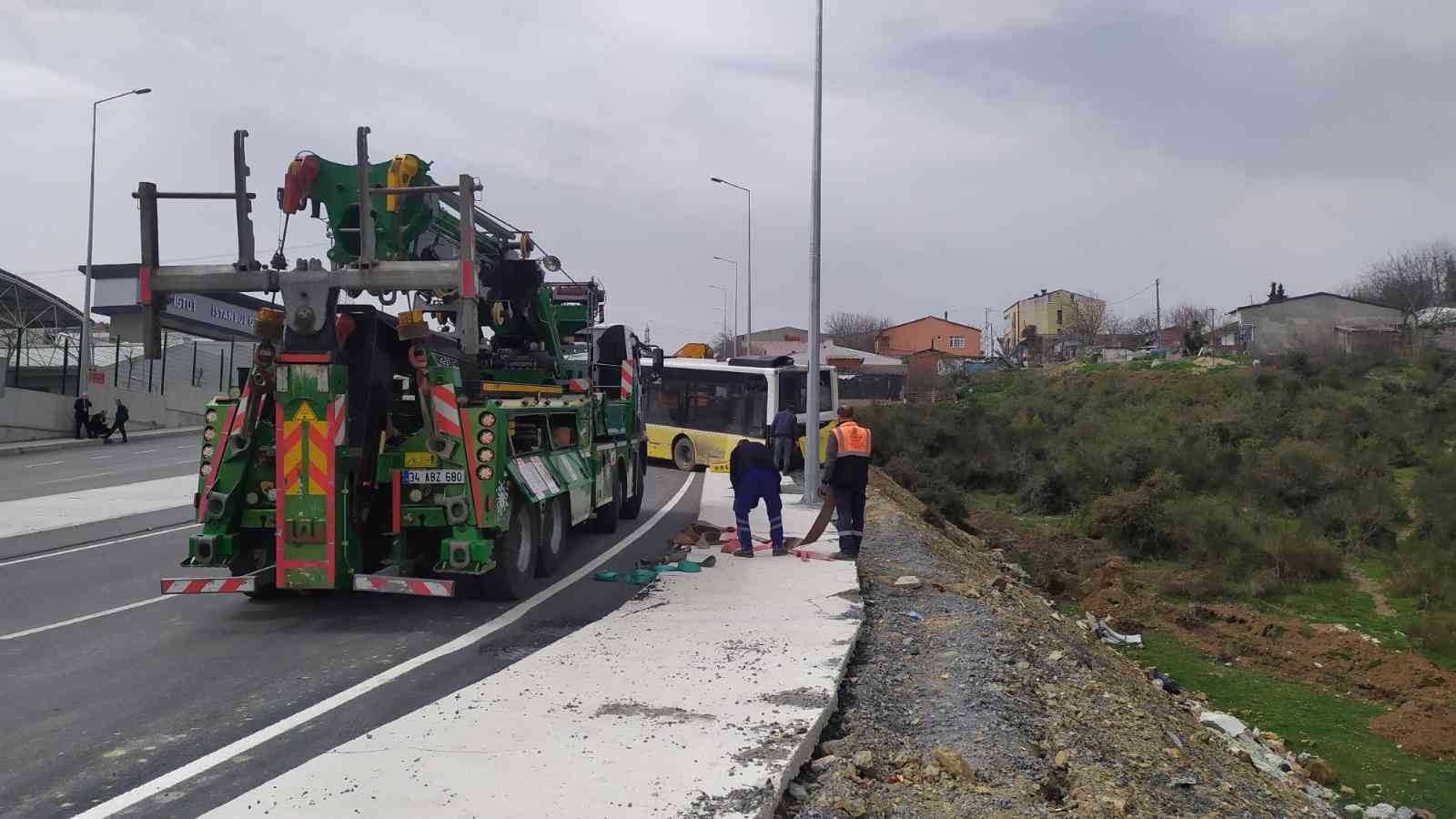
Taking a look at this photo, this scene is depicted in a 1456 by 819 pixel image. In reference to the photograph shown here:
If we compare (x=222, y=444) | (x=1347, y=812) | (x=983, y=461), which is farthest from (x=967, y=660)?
(x=983, y=461)

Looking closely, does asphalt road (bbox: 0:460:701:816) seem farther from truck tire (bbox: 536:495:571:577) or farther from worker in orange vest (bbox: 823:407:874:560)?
worker in orange vest (bbox: 823:407:874:560)

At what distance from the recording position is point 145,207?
28.0 ft

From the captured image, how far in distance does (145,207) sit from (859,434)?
699 cm

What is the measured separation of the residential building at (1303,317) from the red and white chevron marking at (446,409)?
60917 millimetres

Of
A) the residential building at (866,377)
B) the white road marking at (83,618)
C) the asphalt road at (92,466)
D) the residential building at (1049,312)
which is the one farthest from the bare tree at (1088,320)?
the white road marking at (83,618)

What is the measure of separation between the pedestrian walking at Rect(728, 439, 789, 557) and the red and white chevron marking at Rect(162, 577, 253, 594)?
5145 millimetres

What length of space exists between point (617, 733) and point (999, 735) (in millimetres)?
1995

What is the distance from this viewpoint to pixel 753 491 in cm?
1172

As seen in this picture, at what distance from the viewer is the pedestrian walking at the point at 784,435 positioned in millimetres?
20156

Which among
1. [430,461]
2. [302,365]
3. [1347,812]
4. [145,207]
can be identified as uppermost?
[145,207]

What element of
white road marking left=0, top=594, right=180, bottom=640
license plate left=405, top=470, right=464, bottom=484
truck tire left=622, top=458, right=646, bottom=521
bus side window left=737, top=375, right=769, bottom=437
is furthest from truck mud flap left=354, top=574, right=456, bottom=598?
bus side window left=737, top=375, right=769, bottom=437

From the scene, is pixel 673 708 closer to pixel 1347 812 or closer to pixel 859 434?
pixel 1347 812

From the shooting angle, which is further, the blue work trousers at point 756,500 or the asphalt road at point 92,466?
the asphalt road at point 92,466

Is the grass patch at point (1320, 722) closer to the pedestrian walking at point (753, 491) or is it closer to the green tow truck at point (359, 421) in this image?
the pedestrian walking at point (753, 491)
